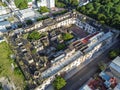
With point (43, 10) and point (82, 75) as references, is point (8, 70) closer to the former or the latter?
point (82, 75)

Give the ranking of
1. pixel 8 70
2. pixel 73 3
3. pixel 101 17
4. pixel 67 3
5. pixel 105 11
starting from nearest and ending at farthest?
pixel 8 70 → pixel 101 17 → pixel 105 11 → pixel 73 3 → pixel 67 3

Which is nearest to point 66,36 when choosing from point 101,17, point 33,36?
point 33,36

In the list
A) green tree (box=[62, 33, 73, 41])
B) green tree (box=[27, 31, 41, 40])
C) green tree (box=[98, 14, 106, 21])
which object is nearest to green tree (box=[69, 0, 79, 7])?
green tree (box=[98, 14, 106, 21])

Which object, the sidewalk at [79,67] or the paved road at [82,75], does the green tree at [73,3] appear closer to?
the sidewalk at [79,67]

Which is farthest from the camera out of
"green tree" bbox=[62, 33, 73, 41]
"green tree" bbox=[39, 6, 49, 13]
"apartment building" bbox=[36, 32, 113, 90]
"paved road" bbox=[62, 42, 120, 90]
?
"green tree" bbox=[39, 6, 49, 13]

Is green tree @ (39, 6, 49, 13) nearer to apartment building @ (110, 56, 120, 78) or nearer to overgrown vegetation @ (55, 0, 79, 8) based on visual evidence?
overgrown vegetation @ (55, 0, 79, 8)

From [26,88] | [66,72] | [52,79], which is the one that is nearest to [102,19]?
[66,72]
